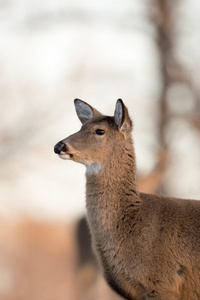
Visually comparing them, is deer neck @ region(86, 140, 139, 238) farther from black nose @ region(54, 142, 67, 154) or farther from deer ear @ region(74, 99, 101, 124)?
deer ear @ region(74, 99, 101, 124)

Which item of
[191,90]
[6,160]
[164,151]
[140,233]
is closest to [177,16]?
[191,90]

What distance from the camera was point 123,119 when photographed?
324 inches

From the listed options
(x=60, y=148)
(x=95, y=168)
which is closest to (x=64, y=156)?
(x=60, y=148)

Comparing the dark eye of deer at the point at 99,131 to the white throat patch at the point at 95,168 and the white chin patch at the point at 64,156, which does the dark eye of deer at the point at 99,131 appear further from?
the white chin patch at the point at 64,156

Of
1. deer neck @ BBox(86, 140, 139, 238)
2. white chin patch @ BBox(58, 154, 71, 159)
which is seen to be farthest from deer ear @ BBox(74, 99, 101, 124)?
white chin patch @ BBox(58, 154, 71, 159)

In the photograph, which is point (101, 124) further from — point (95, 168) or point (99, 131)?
point (95, 168)

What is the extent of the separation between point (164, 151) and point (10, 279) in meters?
4.36

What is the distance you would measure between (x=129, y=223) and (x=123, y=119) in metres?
1.11

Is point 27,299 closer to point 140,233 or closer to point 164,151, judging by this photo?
point 164,151

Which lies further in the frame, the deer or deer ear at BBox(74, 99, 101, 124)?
deer ear at BBox(74, 99, 101, 124)

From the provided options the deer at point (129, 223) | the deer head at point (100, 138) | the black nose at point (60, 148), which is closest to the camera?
the deer at point (129, 223)

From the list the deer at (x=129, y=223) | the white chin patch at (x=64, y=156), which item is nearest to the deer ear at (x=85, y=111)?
the deer at (x=129, y=223)

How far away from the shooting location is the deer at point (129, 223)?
759cm

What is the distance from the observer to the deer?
299 inches
